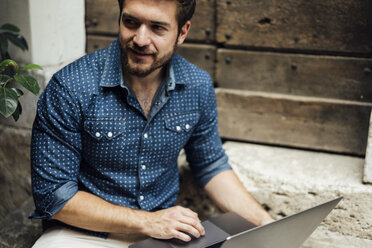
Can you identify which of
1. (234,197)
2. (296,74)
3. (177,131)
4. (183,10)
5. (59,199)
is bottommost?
(234,197)

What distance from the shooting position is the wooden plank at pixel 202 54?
7.87 feet

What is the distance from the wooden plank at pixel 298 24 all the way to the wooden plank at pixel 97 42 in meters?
0.64

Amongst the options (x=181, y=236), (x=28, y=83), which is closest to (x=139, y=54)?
(x=28, y=83)

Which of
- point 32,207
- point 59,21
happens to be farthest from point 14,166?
point 59,21

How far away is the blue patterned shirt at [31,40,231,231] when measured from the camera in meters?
1.64

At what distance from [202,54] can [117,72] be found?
79 cm

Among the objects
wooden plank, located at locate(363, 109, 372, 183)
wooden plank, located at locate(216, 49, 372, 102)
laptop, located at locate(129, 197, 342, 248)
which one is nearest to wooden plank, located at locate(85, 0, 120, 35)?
wooden plank, located at locate(216, 49, 372, 102)

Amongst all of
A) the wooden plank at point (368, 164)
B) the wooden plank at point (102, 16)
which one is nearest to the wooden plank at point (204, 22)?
the wooden plank at point (102, 16)

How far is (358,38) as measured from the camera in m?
2.12

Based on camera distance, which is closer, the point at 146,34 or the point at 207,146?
the point at 146,34

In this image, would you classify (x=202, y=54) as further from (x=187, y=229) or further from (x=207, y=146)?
(x=187, y=229)

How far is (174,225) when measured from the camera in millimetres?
1626

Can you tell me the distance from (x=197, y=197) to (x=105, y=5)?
115 cm

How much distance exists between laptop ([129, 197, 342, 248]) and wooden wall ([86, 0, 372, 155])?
70cm
